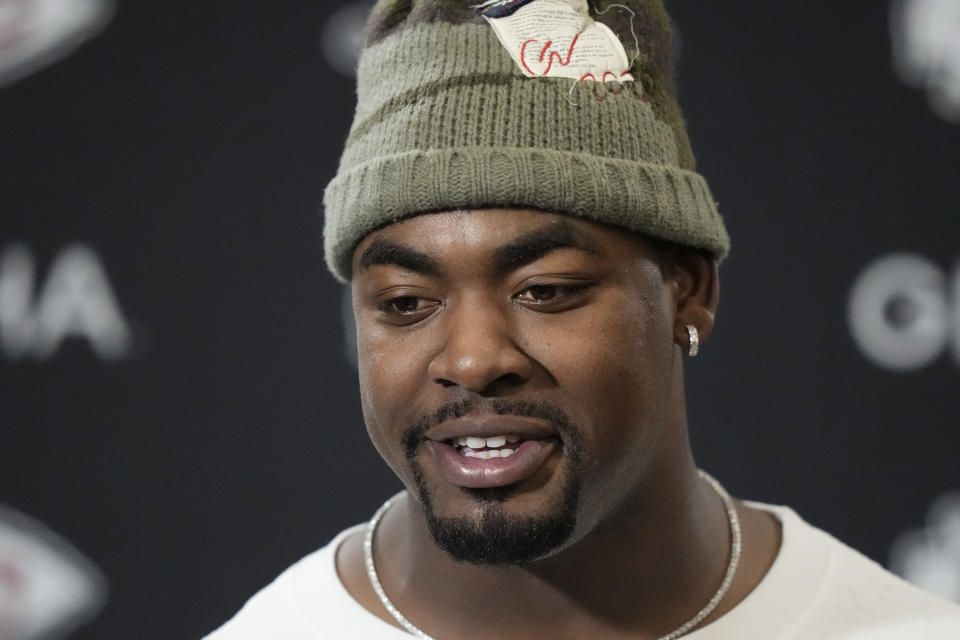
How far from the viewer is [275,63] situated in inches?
73.4

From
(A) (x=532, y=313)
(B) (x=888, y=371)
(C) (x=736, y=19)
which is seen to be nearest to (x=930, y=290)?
(B) (x=888, y=371)

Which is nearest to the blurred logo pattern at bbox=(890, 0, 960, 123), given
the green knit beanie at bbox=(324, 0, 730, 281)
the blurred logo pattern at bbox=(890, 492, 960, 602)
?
the blurred logo pattern at bbox=(890, 492, 960, 602)

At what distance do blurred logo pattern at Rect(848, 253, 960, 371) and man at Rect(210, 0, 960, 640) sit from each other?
0.58 m

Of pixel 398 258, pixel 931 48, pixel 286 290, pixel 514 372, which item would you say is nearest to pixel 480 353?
pixel 514 372

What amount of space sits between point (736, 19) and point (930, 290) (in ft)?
1.76

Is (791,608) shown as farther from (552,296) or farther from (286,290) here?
(286,290)

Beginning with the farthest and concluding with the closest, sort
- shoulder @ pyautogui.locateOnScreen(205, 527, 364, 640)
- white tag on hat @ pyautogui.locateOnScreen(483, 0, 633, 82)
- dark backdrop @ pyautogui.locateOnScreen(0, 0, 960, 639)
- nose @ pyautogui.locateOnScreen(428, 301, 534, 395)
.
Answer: dark backdrop @ pyautogui.locateOnScreen(0, 0, 960, 639) → shoulder @ pyautogui.locateOnScreen(205, 527, 364, 640) → white tag on hat @ pyautogui.locateOnScreen(483, 0, 633, 82) → nose @ pyautogui.locateOnScreen(428, 301, 534, 395)

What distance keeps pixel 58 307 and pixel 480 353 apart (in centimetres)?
106

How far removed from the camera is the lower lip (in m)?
1.10

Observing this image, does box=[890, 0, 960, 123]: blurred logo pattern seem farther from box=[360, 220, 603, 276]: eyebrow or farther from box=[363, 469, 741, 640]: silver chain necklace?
box=[360, 220, 603, 276]: eyebrow

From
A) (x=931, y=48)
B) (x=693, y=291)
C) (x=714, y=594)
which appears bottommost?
(x=714, y=594)

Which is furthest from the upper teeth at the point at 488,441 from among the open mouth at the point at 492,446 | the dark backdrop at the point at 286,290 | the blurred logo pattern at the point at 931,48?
the blurred logo pattern at the point at 931,48

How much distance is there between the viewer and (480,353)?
1.07 metres

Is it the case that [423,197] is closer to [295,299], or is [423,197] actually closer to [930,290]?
[295,299]
